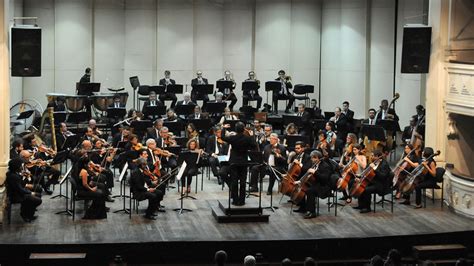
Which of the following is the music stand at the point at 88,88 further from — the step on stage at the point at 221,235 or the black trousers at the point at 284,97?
the step on stage at the point at 221,235

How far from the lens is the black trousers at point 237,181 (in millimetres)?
16609

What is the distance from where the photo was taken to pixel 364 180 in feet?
56.0

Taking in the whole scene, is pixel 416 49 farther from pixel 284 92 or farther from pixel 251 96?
pixel 251 96

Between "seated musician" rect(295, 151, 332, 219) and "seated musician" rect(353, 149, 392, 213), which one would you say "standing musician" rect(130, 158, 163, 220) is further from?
"seated musician" rect(353, 149, 392, 213)

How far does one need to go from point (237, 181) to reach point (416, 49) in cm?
501

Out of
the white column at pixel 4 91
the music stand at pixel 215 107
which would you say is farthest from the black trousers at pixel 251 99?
the white column at pixel 4 91

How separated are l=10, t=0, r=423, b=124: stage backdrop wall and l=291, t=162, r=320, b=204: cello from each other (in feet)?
31.2

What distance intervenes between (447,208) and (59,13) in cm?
1333

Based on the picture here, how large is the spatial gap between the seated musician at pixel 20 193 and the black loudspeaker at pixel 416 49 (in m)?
8.01

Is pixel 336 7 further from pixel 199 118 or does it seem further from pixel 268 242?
pixel 268 242

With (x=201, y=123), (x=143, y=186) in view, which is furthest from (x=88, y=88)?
(x=143, y=186)

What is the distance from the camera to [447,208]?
58.9 ft

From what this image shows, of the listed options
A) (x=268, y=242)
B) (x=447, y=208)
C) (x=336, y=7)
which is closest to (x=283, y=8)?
(x=336, y=7)

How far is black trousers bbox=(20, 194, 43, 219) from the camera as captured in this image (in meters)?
16.1
